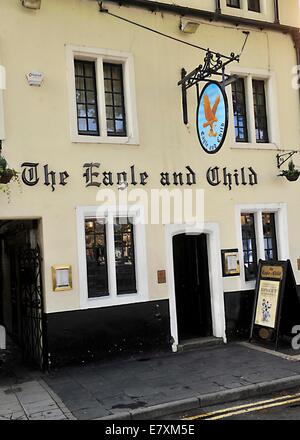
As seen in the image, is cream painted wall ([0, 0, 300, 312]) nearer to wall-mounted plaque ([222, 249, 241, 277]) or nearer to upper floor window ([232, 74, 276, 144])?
wall-mounted plaque ([222, 249, 241, 277])

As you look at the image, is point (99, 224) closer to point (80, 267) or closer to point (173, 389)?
point (80, 267)

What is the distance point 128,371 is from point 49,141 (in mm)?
4448

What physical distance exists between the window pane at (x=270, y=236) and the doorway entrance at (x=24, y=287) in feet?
17.3

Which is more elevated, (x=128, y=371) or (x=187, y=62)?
(x=187, y=62)

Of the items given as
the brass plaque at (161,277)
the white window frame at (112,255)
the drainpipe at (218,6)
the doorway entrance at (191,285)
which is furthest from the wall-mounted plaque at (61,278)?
the drainpipe at (218,6)

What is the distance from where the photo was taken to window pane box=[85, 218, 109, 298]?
30.4 ft

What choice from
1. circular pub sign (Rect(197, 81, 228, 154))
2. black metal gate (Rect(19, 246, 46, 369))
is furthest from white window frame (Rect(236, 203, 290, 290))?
black metal gate (Rect(19, 246, 46, 369))

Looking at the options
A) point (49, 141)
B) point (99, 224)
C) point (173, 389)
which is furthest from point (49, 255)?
point (173, 389)

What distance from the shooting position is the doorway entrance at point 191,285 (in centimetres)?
1062

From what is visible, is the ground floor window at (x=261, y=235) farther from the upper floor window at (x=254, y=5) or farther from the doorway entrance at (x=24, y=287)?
the upper floor window at (x=254, y=5)

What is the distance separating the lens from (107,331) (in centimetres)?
914

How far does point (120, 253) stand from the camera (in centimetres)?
960

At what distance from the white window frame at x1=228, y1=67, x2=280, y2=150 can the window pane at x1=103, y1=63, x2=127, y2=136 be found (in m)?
2.56

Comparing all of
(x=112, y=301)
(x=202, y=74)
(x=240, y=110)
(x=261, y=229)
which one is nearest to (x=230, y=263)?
(x=261, y=229)
